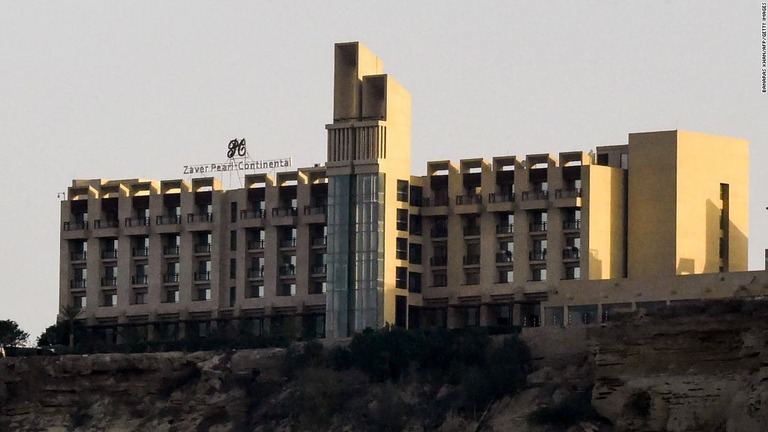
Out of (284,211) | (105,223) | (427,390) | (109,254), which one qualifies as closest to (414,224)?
(284,211)

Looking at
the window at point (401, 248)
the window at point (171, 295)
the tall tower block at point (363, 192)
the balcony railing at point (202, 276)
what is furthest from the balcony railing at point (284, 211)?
the window at point (171, 295)

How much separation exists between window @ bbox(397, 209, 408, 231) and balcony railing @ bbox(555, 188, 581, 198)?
907 centimetres

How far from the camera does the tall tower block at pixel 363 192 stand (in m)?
140

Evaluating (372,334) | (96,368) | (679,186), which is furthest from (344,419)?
(679,186)

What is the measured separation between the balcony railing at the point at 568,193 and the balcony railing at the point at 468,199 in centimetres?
513

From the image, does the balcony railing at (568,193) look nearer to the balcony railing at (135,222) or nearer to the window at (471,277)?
the window at (471,277)

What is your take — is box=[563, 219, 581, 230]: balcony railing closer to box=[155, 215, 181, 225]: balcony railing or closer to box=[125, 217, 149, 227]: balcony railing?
box=[155, 215, 181, 225]: balcony railing

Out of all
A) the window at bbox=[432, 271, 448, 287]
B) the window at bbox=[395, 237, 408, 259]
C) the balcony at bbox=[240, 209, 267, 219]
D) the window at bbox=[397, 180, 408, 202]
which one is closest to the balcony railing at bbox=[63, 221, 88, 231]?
the balcony at bbox=[240, 209, 267, 219]

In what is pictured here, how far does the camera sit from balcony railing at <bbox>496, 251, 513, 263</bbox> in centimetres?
14212

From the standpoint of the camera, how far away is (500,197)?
14188cm

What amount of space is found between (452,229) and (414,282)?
3.81 meters

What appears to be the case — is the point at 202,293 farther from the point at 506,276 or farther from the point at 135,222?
the point at 506,276

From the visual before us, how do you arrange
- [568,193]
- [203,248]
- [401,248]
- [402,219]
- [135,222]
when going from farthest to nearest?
[135,222]
[203,248]
[402,219]
[401,248]
[568,193]

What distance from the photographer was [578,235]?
458ft
